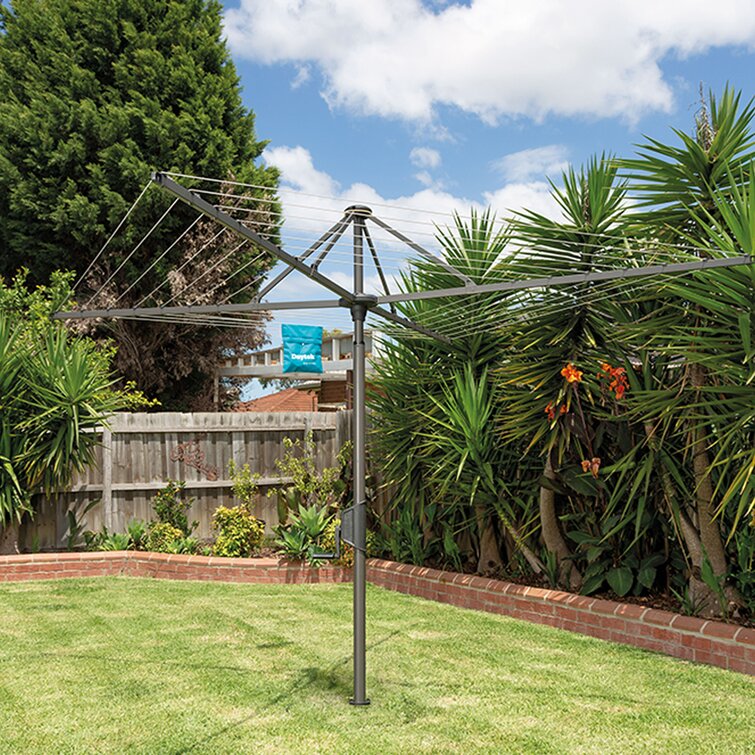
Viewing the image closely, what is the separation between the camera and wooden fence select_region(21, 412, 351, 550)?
836cm

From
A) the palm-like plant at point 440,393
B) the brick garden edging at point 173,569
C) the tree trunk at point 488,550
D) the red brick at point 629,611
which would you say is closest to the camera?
the red brick at point 629,611

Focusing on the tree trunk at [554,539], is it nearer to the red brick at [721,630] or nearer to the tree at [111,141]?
the red brick at [721,630]

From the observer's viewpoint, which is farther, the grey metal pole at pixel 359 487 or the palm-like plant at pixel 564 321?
the palm-like plant at pixel 564 321

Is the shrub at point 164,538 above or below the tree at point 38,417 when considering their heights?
below

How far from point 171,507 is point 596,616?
4.86m

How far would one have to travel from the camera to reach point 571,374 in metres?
5.48

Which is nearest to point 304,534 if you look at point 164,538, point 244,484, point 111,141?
point 244,484

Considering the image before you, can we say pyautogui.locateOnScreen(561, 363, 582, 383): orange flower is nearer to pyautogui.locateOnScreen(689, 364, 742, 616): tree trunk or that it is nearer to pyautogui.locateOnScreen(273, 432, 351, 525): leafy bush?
pyautogui.locateOnScreen(689, 364, 742, 616): tree trunk

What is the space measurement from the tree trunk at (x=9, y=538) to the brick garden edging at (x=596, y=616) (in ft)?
12.4

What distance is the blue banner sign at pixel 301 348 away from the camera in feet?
49.0

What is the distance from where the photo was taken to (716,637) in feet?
15.4

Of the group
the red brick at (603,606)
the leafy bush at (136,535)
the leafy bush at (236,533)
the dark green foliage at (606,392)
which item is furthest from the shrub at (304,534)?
the red brick at (603,606)

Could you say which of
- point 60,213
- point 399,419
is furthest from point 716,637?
point 60,213

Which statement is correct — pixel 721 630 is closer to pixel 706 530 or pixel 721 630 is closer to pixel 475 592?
pixel 706 530
